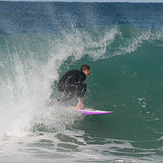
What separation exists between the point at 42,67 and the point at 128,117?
3.57 m

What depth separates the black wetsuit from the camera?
311 inches

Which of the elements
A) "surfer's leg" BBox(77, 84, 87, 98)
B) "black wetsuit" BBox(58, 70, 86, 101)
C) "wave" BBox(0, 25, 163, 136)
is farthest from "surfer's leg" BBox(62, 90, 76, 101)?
"wave" BBox(0, 25, 163, 136)

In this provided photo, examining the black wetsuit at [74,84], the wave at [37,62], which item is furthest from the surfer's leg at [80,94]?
the wave at [37,62]

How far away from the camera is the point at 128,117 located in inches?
317

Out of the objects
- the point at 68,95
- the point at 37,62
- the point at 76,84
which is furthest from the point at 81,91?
the point at 37,62

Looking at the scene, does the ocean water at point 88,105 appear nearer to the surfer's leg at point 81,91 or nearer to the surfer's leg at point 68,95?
the surfer's leg at point 68,95

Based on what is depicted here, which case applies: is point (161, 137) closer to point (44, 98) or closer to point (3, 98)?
point (44, 98)

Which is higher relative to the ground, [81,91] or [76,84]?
[76,84]

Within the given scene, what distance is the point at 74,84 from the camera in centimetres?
792

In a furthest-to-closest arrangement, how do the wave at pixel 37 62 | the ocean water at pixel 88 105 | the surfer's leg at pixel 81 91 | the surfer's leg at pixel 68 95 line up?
the surfer's leg at pixel 68 95 < the surfer's leg at pixel 81 91 < the wave at pixel 37 62 < the ocean water at pixel 88 105

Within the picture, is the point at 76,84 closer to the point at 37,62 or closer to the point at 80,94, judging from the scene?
the point at 80,94

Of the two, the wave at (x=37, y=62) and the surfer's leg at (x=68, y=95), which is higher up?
the wave at (x=37, y=62)

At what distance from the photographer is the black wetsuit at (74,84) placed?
789cm

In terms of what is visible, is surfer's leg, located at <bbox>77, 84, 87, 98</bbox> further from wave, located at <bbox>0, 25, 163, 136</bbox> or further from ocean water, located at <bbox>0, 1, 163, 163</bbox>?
wave, located at <bbox>0, 25, 163, 136</bbox>
